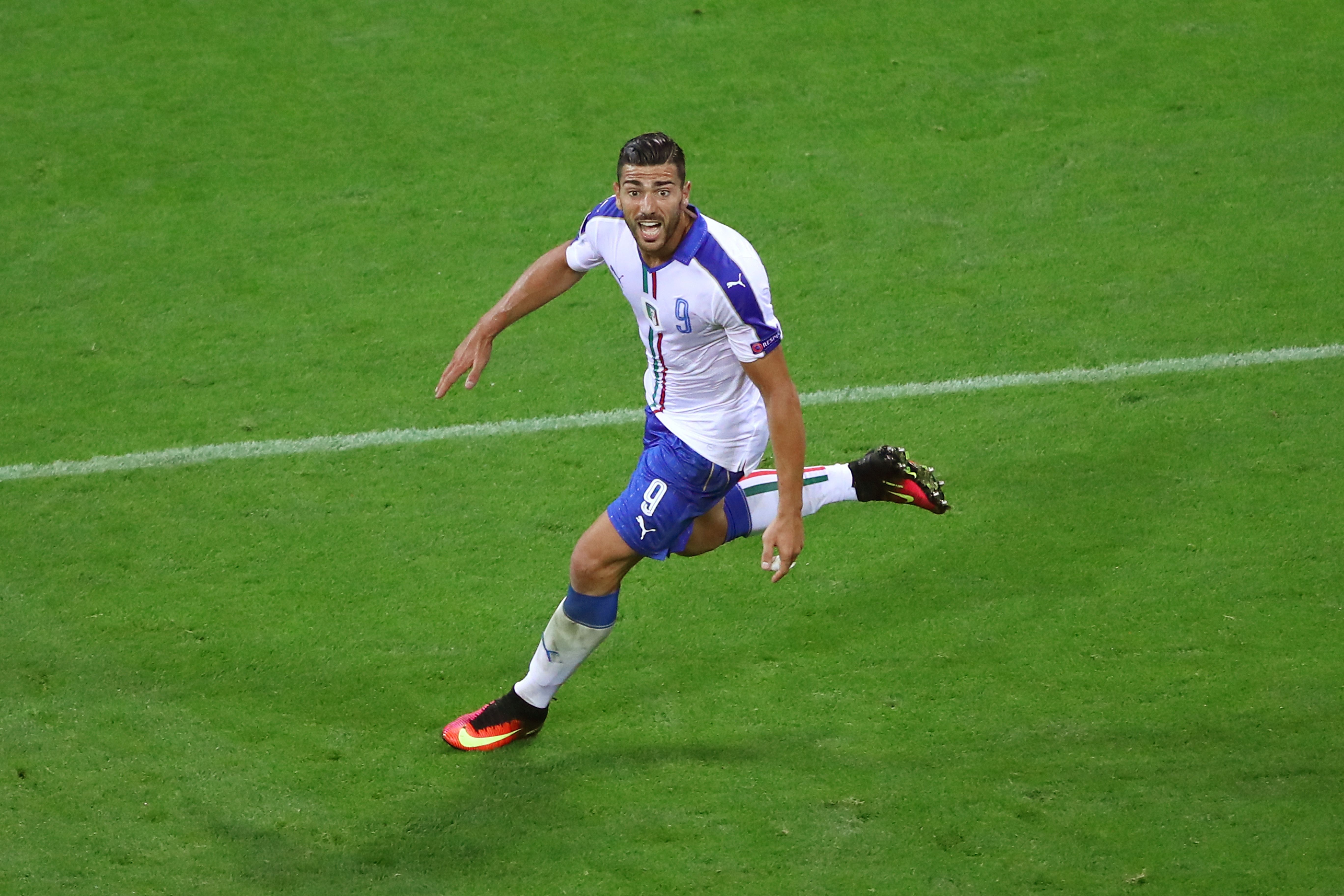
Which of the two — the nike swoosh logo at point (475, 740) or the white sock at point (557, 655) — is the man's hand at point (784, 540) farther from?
the nike swoosh logo at point (475, 740)

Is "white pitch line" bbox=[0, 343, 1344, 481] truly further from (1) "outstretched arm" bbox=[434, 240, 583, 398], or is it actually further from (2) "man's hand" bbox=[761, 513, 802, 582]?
(2) "man's hand" bbox=[761, 513, 802, 582]

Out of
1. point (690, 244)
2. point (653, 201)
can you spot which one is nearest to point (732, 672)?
point (690, 244)

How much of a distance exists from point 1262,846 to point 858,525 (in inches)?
83.3

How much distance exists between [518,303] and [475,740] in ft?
4.86

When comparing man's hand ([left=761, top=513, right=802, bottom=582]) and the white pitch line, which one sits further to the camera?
the white pitch line

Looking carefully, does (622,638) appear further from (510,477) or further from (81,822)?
(81,822)

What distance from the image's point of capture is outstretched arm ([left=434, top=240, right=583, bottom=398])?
199 inches

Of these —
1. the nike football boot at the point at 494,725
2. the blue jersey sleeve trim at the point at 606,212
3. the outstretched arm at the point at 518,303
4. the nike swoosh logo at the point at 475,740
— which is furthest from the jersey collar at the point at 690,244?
the nike swoosh logo at the point at 475,740

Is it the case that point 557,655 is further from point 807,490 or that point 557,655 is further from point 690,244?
point 690,244

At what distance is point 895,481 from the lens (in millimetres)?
5723

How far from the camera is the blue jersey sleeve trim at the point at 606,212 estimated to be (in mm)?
4930

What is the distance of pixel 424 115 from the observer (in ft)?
29.9

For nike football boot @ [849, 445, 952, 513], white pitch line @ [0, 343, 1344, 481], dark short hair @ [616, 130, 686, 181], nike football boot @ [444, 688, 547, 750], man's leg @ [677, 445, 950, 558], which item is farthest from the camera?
white pitch line @ [0, 343, 1344, 481]

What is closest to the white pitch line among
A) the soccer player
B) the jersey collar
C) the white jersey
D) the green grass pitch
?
the green grass pitch
